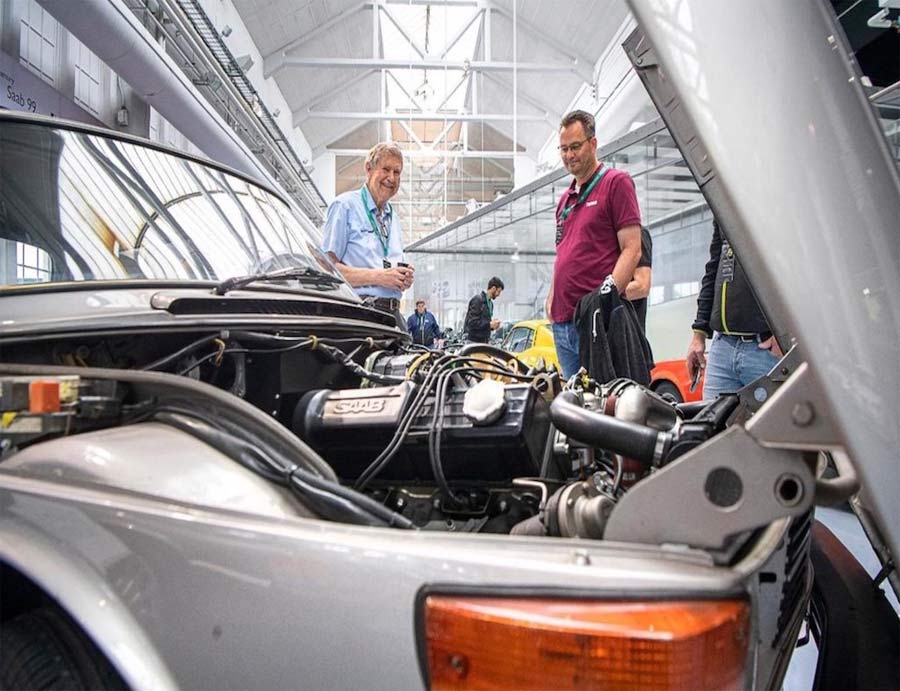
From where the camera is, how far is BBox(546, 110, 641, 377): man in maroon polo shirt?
262cm

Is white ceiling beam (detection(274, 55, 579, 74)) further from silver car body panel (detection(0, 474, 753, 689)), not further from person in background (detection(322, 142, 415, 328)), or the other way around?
silver car body panel (detection(0, 474, 753, 689))

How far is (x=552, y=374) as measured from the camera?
1512 mm

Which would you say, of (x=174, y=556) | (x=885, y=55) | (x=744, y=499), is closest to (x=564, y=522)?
(x=744, y=499)

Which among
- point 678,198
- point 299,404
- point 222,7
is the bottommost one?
point 299,404

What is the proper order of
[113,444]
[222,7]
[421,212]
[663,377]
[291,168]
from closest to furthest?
[113,444]
[663,377]
[222,7]
[291,168]
[421,212]

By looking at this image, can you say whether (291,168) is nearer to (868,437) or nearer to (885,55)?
(885,55)

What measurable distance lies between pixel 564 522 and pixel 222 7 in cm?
946

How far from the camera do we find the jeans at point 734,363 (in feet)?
7.52

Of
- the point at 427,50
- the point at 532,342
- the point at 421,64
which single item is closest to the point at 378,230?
the point at 532,342

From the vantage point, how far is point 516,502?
4.46ft

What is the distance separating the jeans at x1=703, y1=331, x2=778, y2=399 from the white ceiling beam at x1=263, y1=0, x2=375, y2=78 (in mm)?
10582

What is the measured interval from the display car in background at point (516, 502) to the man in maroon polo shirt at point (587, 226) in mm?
1371

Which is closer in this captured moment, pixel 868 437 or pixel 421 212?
pixel 868 437

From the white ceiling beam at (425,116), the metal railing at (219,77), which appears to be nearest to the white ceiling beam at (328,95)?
the white ceiling beam at (425,116)
